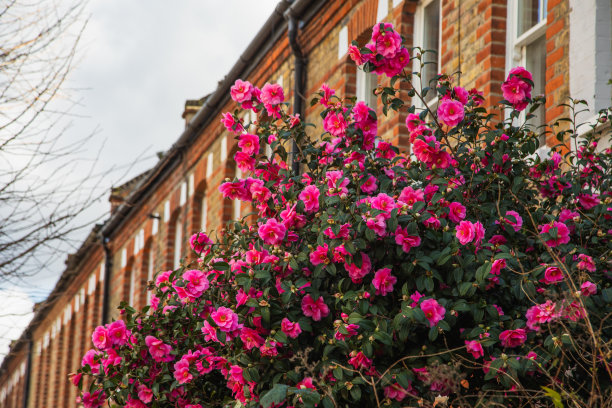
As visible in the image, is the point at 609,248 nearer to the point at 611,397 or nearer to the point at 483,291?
the point at 483,291

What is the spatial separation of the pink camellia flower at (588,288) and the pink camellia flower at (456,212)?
0.77 m

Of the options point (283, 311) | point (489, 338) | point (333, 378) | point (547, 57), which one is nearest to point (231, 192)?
point (283, 311)

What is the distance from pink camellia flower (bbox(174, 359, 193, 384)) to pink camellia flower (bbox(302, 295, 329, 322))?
0.96 meters

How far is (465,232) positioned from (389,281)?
493 millimetres

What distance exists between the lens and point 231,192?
20.3 ft

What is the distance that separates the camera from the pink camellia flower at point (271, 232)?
221 inches

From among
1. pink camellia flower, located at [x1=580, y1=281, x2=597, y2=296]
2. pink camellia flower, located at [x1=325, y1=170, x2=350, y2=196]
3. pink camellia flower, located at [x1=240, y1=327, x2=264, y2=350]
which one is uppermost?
pink camellia flower, located at [x1=325, y1=170, x2=350, y2=196]

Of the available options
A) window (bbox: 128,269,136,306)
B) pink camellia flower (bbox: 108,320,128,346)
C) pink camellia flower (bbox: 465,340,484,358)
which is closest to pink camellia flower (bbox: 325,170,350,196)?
pink camellia flower (bbox: 465,340,484,358)

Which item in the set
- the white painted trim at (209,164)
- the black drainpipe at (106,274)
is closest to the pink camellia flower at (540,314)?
the white painted trim at (209,164)

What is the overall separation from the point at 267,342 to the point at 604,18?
3554 mm

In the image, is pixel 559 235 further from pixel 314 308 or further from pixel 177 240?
pixel 177 240

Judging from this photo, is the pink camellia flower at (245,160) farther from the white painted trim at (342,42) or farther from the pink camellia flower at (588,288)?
the white painted trim at (342,42)

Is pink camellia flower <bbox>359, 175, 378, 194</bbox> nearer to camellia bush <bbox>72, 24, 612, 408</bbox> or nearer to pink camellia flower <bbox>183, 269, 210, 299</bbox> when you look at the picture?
camellia bush <bbox>72, 24, 612, 408</bbox>

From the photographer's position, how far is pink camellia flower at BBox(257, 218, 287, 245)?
5609 mm
